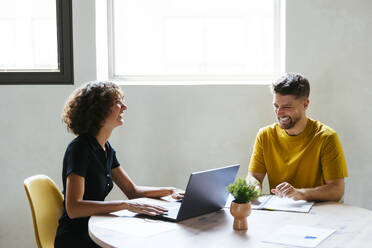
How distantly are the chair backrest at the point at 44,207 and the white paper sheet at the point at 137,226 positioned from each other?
456 millimetres

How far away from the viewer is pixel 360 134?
9.42 feet

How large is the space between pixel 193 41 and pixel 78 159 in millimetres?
1568

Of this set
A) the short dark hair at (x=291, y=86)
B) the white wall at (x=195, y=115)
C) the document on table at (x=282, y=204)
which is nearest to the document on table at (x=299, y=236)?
the document on table at (x=282, y=204)

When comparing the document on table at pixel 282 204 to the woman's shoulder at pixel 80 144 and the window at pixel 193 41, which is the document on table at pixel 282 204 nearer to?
the woman's shoulder at pixel 80 144

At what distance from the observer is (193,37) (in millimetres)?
3166

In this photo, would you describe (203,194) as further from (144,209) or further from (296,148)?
(296,148)

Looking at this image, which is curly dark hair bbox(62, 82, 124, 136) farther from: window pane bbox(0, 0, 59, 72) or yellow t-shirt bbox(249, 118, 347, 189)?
window pane bbox(0, 0, 59, 72)

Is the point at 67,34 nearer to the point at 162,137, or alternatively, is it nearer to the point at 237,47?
the point at 162,137

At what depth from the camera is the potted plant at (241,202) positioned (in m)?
1.63

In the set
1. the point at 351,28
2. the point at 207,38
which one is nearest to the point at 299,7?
the point at 351,28

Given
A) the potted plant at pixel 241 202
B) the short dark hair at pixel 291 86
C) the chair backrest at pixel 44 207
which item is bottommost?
the chair backrest at pixel 44 207

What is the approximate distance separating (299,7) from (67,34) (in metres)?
1.58

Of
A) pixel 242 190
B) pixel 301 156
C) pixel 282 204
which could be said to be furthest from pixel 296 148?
pixel 242 190

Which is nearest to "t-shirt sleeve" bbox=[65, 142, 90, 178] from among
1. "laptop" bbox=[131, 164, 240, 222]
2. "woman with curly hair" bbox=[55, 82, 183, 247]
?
"woman with curly hair" bbox=[55, 82, 183, 247]
